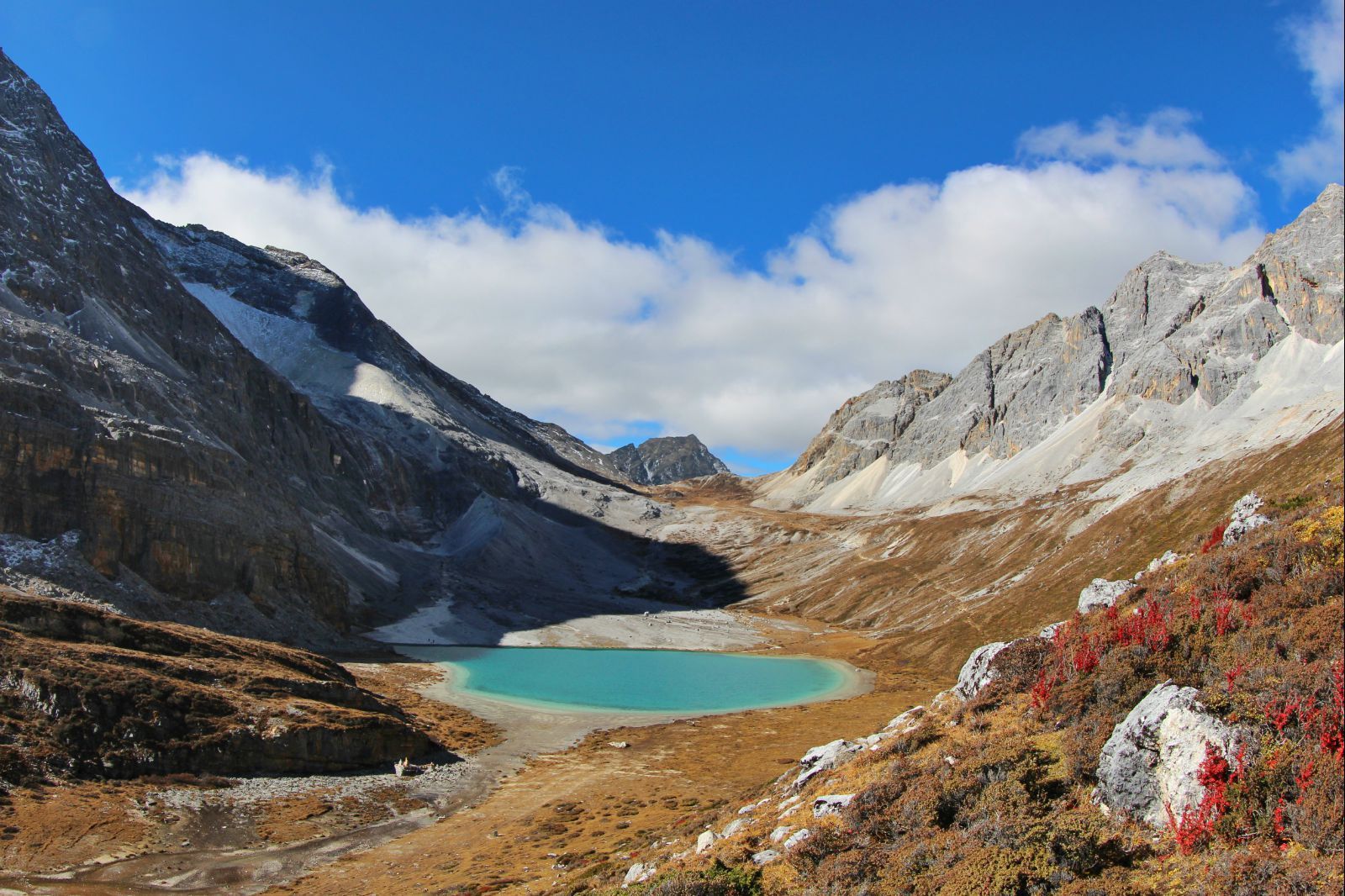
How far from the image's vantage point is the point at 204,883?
2598 cm

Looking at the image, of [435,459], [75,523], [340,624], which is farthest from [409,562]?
[75,523]

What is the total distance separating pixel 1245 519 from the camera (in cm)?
2173

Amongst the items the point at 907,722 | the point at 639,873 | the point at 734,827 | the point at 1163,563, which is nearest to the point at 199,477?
Answer: the point at 639,873

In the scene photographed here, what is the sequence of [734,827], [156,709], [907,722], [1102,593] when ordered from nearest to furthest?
[734,827], [1102,593], [907,722], [156,709]

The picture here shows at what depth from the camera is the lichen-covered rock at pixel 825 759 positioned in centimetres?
2161

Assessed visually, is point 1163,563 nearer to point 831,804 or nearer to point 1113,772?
point 831,804

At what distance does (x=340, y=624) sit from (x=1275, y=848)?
104372 mm

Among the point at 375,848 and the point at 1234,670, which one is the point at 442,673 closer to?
the point at 375,848

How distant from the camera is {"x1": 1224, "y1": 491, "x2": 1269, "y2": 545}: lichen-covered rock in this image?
824 inches

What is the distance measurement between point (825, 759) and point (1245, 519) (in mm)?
13686

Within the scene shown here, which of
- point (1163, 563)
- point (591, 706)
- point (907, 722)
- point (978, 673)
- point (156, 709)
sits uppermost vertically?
point (1163, 563)

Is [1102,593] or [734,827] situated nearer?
[734,827]

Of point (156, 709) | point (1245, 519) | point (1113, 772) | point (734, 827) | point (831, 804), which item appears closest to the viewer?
point (1113, 772)

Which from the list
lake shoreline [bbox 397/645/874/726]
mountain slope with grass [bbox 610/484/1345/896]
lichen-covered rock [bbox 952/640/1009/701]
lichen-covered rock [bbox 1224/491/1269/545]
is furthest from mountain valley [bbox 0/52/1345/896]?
lake shoreline [bbox 397/645/874/726]
